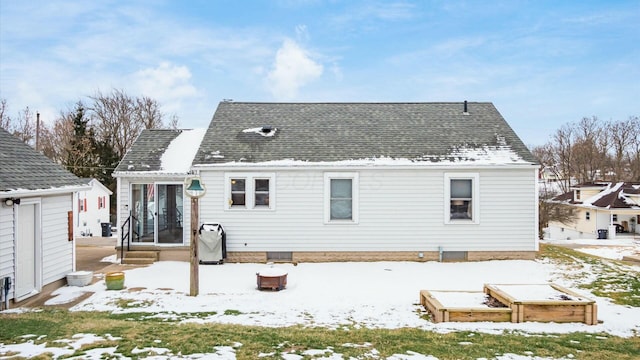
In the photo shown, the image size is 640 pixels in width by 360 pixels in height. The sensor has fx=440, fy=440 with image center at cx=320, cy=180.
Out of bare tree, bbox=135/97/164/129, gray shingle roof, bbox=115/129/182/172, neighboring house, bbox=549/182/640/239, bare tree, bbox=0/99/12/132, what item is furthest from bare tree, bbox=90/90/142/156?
neighboring house, bbox=549/182/640/239

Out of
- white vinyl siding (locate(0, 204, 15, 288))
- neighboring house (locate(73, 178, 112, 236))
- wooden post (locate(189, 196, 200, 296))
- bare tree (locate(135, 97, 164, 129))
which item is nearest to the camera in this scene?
white vinyl siding (locate(0, 204, 15, 288))

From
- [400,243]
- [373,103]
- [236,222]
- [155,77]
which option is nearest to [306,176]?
[236,222]

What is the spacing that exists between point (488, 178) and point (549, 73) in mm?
18109

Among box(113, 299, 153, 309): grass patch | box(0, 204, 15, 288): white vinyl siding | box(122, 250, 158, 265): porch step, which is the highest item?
box(0, 204, 15, 288): white vinyl siding

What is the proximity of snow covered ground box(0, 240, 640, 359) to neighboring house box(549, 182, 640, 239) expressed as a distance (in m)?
24.7

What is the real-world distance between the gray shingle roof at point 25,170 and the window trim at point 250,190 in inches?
161

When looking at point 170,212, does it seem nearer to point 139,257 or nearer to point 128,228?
point 128,228

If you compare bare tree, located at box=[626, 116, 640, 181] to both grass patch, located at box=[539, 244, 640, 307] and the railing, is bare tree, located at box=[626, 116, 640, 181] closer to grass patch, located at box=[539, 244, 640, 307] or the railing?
grass patch, located at box=[539, 244, 640, 307]

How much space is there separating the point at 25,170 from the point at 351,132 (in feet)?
31.2

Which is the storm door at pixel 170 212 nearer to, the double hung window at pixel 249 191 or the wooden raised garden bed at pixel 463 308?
the double hung window at pixel 249 191

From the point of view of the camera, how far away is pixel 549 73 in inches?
1095

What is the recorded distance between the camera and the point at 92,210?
27406 millimetres

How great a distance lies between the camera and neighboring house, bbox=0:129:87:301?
28.3 feet

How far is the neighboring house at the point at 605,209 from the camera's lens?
33.5 m
